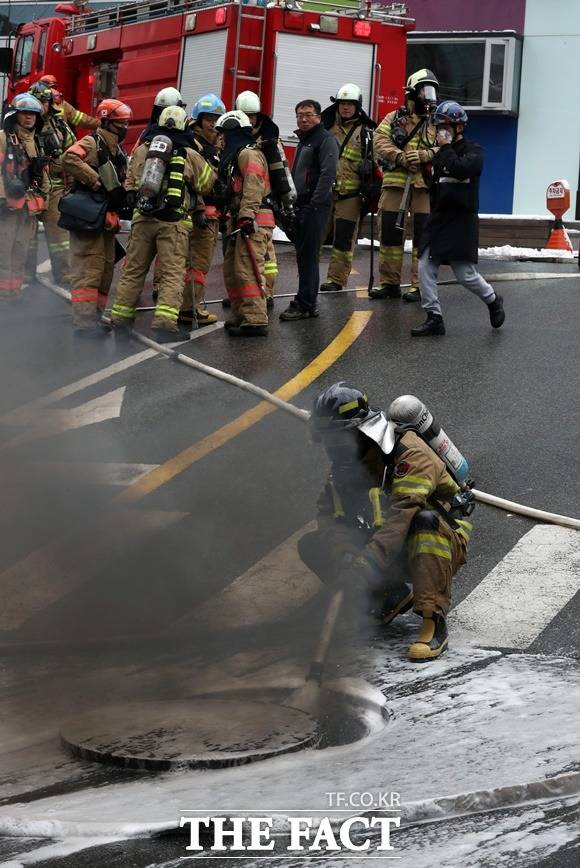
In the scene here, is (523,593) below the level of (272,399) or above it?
below

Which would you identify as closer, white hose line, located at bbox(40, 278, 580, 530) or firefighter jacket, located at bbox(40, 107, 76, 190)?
white hose line, located at bbox(40, 278, 580, 530)

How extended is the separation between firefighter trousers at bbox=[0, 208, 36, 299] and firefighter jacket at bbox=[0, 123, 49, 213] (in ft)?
0.44

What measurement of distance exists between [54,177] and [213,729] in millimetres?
10228

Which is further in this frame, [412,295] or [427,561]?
[412,295]

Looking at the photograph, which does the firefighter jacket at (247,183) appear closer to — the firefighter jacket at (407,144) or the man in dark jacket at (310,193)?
the man in dark jacket at (310,193)

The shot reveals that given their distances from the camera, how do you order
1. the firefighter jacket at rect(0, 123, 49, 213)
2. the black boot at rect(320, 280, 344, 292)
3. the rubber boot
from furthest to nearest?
the black boot at rect(320, 280, 344, 292) → the firefighter jacket at rect(0, 123, 49, 213) → the rubber boot

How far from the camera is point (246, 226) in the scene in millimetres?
11609

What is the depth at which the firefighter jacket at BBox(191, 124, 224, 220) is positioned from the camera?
11.7 m

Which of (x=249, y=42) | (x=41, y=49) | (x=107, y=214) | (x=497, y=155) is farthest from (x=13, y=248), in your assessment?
(x=497, y=155)

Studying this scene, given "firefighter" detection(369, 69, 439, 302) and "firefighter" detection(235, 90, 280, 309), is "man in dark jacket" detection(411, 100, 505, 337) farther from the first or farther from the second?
"firefighter" detection(235, 90, 280, 309)

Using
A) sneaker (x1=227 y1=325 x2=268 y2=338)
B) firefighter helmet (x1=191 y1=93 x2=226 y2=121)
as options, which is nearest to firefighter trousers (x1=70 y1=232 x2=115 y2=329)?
sneaker (x1=227 y1=325 x2=268 y2=338)

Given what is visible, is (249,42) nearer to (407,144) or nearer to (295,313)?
(407,144)

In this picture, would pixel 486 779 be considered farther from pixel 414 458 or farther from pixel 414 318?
pixel 414 318

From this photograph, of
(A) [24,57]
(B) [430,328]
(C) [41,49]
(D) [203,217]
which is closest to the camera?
(D) [203,217]
